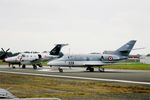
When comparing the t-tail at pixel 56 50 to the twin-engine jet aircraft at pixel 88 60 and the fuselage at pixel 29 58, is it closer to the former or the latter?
the fuselage at pixel 29 58

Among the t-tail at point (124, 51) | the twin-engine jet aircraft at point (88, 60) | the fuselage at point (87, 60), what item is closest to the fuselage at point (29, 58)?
the twin-engine jet aircraft at point (88, 60)

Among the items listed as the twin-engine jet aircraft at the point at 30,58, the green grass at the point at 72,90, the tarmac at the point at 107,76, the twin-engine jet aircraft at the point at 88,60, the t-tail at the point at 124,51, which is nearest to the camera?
the green grass at the point at 72,90

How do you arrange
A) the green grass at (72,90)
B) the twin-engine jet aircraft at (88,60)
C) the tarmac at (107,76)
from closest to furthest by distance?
the green grass at (72,90), the tarmac at (107,76), the twin-engine jet aircraft at (88,60)

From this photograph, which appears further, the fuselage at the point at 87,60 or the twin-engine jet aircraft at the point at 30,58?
the twin-engine jet aircraft at the point at 30,58

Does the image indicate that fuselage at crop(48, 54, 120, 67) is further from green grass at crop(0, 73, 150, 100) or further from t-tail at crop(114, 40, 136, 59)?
green grass at crop(0, 73, 150, 100)

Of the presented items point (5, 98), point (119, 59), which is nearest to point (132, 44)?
point (119, 59)

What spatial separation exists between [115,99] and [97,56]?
41166 millimetres

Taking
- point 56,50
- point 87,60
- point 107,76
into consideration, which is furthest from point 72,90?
point 56,50

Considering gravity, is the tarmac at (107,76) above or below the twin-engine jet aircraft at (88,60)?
below

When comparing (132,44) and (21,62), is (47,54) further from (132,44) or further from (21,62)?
(132,44)

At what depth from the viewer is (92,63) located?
5650 cm

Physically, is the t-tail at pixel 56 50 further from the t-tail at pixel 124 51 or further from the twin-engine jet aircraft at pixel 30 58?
the t-tail at pixel 124 51

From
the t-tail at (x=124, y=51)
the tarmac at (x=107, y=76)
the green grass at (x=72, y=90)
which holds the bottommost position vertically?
the tarmac at (x=107, y=76)

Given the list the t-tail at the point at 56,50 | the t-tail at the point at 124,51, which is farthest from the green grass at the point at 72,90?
the t-tail at the point at 56,50
